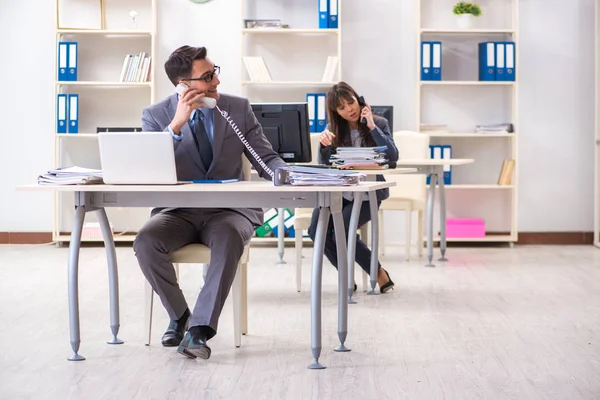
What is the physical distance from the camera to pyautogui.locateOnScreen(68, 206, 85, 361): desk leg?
10.3 ft

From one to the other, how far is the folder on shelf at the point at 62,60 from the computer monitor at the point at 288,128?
2671 millimetres

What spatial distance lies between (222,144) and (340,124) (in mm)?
1212

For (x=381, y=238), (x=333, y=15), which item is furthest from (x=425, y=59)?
(x=381, y=238)

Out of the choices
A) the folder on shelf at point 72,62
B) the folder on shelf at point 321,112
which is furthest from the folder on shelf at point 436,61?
the folder on shelf at point 72,62

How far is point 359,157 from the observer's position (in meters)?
4.31

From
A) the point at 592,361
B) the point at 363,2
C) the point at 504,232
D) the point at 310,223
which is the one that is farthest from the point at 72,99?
the point at 592,361

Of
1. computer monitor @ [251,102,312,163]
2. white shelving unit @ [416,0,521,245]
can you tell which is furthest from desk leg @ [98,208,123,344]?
white shelving unit @ [416,0,521,245]

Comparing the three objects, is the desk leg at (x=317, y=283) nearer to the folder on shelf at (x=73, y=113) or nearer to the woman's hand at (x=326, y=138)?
the woman's hand at (x=326, y=138)

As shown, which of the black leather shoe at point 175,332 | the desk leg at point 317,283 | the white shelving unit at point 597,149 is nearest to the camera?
the desk leg at point 317,283

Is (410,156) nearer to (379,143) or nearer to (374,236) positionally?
(379,143)

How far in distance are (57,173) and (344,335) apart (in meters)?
1.17

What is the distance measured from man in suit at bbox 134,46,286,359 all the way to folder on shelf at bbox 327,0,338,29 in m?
3.33

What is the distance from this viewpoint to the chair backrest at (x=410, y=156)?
5750mm

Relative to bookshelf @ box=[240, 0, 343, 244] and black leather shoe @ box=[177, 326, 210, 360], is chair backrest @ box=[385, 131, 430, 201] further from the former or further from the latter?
black leather shoe @ box=[177, 326, 210, 360]
